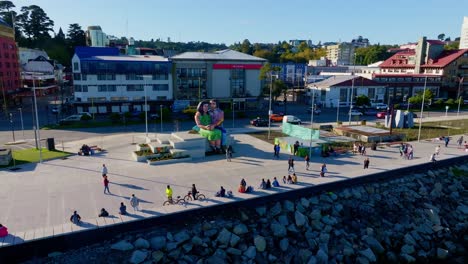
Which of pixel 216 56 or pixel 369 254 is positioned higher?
pixel 216 56

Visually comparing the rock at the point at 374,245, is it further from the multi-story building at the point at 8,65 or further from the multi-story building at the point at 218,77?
the multi-story building at the point at 8,65

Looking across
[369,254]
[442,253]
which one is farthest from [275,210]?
[442,253]

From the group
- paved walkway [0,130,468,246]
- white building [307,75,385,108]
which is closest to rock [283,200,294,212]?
paved walkway [0,130,468,246]

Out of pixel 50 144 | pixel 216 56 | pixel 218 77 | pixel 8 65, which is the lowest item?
pixel 50 144

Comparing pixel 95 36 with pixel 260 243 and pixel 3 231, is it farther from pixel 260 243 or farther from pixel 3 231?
pixel 260 243

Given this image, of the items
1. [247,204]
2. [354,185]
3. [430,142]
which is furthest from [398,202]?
[430,142]

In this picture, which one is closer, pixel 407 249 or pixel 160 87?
pixel 407 249

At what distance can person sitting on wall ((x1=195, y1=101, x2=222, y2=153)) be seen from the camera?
37188 millimetres

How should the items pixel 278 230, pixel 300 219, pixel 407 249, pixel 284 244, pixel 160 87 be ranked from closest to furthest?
pixel 284 244, pixel 278 230, pixel 407 249, pixel 300 219, pixel 160 87

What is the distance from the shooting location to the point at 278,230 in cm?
2294

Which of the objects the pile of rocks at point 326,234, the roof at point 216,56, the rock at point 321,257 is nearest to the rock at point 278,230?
the pile of rocks at point 326,234

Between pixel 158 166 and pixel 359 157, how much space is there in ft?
70.0

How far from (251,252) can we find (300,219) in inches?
194

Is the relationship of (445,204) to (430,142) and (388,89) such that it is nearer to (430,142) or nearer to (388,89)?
(430,142)
